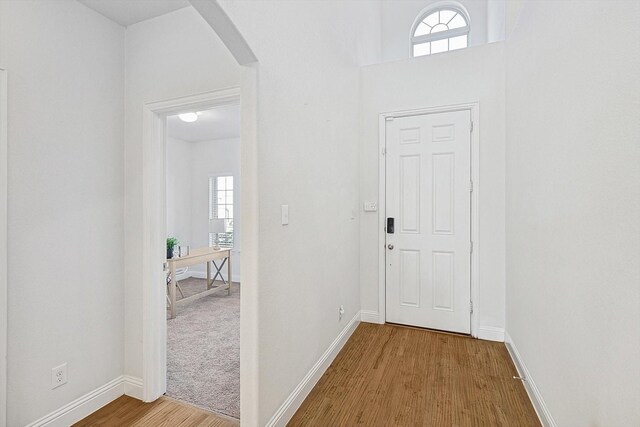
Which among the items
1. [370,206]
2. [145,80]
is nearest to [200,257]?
[370,206]

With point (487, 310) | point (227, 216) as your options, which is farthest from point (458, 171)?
point (227, 216)

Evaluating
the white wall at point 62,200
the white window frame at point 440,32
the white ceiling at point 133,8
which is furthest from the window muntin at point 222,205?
the white window frame at point 440,32

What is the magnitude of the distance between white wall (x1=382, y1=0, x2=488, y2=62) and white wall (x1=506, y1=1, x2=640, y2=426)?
103 inches

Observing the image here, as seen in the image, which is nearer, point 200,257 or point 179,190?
point 200,257

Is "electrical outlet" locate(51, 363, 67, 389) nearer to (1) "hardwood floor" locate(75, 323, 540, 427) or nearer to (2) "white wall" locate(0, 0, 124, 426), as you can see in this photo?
(2) "white wall" locate(0, 0, 124, 426)

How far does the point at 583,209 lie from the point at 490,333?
2.16m

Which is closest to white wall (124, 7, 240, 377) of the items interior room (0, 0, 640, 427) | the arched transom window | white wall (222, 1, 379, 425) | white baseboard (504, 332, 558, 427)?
interior room (0, 0, 640, 427)

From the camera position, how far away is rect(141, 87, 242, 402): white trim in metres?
2.15

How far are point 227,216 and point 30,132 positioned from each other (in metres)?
4.45

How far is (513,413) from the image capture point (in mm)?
1921

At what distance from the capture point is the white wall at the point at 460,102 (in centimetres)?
303

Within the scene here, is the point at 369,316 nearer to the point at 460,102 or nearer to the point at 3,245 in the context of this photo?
the point at 460,102

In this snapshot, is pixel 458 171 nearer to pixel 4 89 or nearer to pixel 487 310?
pixel 487 310

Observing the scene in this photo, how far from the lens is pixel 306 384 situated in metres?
2.10
